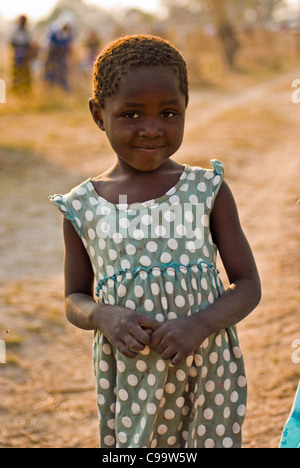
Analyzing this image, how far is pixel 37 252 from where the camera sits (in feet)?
16.1

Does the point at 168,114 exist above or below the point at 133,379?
above

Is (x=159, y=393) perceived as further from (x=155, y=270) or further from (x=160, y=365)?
(x=155, y=270)

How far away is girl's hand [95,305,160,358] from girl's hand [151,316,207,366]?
2 centimetres

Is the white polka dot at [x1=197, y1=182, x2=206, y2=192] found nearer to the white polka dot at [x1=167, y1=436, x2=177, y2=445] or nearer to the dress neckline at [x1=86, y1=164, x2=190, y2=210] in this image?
the dress neckline at [x1=86, y1=164, x2=190, y2=210]

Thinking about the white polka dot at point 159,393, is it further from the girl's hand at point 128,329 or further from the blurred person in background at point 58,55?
the blurred person in background at point 58,55

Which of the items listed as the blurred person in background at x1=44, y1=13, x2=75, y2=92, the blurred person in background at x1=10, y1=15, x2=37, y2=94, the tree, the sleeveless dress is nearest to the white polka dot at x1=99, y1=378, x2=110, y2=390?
the sleeveless dress

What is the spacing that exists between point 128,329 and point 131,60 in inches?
24.1

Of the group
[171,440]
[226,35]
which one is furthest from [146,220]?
[226,35]

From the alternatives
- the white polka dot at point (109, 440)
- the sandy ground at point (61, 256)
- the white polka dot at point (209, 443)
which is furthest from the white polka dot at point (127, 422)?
the sandy ground at point (61, 256)

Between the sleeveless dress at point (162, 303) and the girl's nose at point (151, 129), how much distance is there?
17 centimetres

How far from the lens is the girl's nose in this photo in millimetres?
1383

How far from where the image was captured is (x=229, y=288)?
1520 mm
